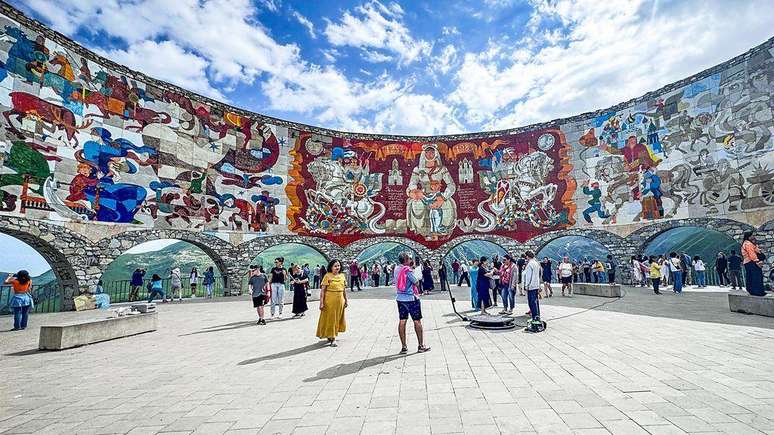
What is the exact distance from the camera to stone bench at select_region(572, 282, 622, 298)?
546 inches

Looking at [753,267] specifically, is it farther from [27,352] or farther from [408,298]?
[27,352]

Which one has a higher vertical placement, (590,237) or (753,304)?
(590,237)

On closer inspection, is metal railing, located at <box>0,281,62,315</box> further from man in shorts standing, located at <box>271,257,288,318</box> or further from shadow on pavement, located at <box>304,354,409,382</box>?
shadow on pavement, located at <box>304,354,409,382</box>

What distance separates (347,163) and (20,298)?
1853 cm

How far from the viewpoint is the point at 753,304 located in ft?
28.8

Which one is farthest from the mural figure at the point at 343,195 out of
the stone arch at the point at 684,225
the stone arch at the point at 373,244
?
the stone arch at the point at 684,225

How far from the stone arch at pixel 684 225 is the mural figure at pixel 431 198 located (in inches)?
437

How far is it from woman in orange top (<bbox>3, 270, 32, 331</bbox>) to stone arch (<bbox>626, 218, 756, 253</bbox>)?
26.7m

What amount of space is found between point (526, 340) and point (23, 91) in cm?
2010

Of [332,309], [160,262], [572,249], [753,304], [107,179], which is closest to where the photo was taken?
[332,309]

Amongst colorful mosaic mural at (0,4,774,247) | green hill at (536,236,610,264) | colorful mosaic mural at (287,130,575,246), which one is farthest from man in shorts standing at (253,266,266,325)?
green hill at (536,236,610,264)

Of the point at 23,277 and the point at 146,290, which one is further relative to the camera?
the point at 146,290

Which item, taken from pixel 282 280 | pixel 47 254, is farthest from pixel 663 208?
pixel 47 254

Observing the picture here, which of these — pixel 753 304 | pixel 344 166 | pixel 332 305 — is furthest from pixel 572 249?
pixel 332 305
